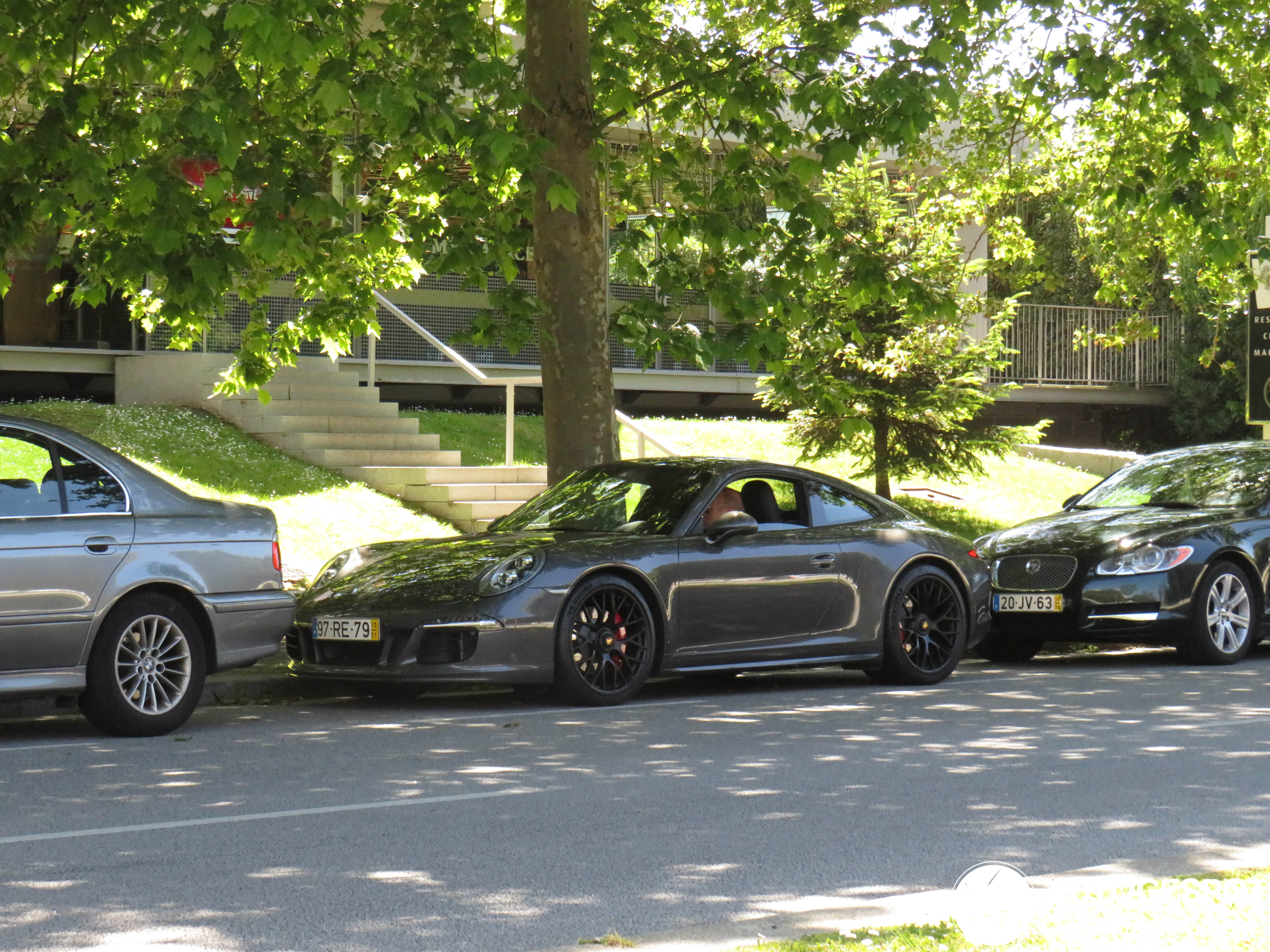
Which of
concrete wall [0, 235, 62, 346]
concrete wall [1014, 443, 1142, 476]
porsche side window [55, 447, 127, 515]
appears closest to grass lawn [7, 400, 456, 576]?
concrete wall [0, 235, 62, 346]

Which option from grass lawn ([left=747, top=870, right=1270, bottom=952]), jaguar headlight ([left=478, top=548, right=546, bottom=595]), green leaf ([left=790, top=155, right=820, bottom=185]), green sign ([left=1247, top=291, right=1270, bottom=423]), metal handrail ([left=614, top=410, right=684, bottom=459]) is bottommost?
grass lawn ([left=747, top=870, right=1270, bottom=952])

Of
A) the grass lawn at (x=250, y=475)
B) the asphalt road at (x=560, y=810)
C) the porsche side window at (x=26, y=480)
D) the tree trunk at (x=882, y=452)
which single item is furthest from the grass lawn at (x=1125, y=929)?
the tree trunk at (x=882, y=452)

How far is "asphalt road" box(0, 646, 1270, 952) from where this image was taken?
15.9 feet

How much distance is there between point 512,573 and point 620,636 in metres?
0.79

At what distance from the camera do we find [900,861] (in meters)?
5.49

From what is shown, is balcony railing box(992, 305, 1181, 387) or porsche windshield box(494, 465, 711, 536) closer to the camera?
porsche windshield box(494, 465, 711, 536)

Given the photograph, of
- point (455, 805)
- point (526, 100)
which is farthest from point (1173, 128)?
point (455, 805)

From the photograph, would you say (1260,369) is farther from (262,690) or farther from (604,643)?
(262,690)

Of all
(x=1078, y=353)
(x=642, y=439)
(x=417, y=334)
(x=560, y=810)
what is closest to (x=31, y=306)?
(x=417, y=334)

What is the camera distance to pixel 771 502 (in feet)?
34.8

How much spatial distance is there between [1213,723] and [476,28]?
274 inches

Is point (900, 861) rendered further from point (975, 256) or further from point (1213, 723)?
point (975, 256)

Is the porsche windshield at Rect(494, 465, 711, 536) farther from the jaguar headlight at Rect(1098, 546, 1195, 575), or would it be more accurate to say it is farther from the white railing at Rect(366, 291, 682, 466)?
the white railing at Rect(366, 291, 682, 466)

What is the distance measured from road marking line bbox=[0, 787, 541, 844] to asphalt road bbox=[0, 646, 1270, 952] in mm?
20
